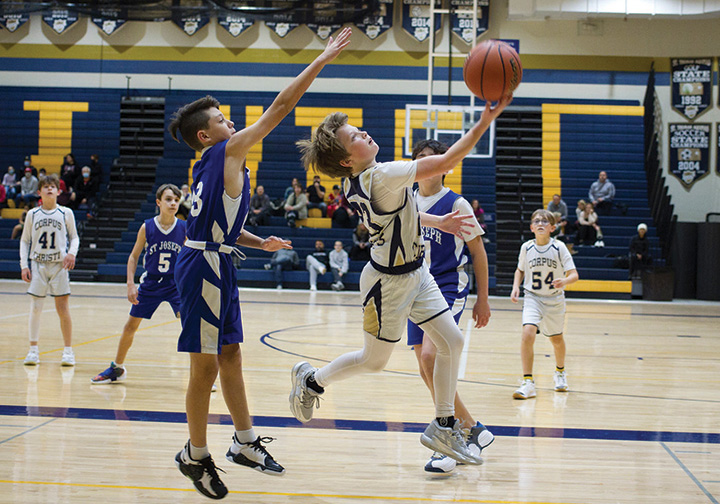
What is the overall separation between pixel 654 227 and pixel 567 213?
194 centimetres

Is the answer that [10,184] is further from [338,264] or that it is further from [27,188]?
[338,264]

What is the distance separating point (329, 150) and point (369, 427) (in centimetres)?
181

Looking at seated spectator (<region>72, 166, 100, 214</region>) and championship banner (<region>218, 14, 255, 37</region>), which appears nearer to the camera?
seated spectator (<region>72, 166, 100, 214</region>)

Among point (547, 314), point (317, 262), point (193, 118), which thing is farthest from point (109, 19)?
point (193, 118)

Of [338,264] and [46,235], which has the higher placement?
[46,235]

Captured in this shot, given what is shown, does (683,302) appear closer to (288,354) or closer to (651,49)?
(651,49)

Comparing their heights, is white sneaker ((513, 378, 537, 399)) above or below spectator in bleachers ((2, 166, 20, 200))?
below

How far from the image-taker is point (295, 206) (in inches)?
606

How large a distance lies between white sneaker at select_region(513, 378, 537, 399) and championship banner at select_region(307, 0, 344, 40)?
45.9 feet

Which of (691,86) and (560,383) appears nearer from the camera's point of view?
(560,383)

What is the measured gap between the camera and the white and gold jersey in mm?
2807

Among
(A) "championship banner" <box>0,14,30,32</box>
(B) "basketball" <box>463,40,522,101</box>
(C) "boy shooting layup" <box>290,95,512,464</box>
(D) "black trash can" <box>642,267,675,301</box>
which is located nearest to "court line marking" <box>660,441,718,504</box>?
(C) "boy shooting layup" <box>290,95,512,464</box>

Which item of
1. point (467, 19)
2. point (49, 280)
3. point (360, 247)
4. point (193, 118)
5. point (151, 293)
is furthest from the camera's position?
point (467, 19)

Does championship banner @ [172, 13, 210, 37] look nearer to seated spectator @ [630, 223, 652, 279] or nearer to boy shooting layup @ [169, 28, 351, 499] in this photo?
seated spectator @ [630, 223, 652, 279]
